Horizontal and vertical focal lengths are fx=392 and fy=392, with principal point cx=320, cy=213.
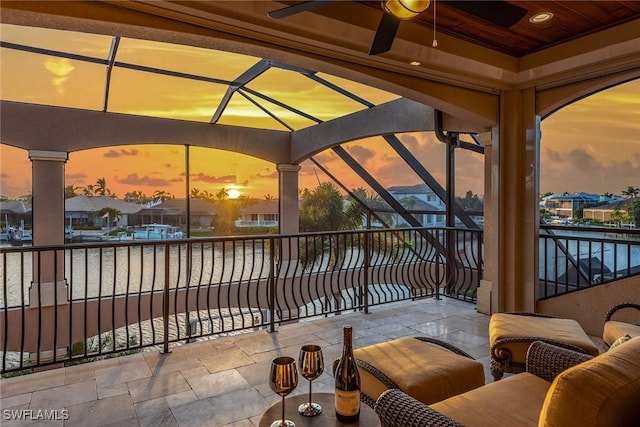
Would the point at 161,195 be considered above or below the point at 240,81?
below

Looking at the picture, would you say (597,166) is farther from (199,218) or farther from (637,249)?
(199,218)

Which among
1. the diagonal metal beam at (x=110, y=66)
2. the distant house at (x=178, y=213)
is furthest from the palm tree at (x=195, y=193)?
the diagonal metal beam at (x=110, y=66)

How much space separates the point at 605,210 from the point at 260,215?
6.10 m

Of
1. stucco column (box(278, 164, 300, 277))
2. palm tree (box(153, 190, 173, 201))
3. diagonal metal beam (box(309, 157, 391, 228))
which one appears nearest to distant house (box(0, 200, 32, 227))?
palm tree (box(153, 190, 173, 201))

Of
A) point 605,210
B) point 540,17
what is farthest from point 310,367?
point 605,210

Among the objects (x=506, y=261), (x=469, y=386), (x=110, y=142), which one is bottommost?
(x=469, y=386)

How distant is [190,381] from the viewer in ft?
9.93

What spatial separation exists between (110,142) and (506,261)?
660 cm

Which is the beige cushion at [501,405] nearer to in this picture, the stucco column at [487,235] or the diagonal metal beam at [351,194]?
the stucco column at [487,235]

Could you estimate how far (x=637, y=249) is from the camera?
12.9ft

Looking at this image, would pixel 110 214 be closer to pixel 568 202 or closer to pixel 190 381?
pixel 190 381

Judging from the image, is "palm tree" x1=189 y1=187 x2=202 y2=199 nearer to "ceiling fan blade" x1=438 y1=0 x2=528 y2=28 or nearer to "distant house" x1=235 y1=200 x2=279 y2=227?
"distant house" x1=235 y1=200 x2=279 y2=227

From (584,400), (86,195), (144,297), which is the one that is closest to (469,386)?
(584,400)

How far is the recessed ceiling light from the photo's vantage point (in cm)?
327
